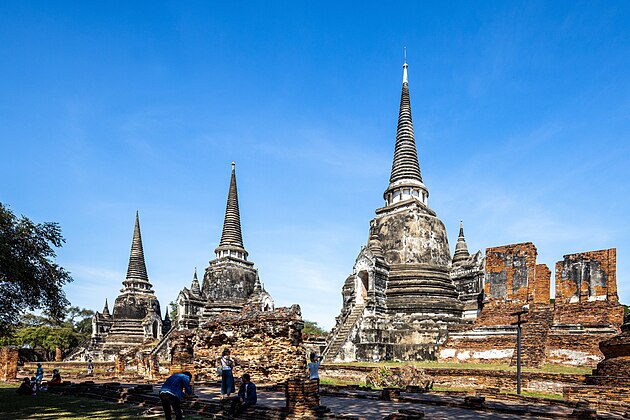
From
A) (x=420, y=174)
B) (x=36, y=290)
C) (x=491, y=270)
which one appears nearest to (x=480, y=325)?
(x=491, y=270)

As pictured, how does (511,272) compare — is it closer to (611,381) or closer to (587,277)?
(587,277)

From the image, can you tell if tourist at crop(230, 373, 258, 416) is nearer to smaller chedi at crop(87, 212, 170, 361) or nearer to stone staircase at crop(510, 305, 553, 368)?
stone staircase at crop(510, 305, 553, 368)

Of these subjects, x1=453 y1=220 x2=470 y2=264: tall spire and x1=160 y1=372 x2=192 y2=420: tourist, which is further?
x1=453 y1=220 x2=470 y2=264: tall spire

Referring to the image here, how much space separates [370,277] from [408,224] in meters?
4.72

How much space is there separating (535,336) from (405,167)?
15.1 metres

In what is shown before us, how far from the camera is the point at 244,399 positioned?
10320 mm

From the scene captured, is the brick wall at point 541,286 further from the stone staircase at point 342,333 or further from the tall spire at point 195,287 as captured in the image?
the tall spire at point 195,287

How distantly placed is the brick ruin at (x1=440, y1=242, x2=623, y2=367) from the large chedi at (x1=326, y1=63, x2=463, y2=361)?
260 cm

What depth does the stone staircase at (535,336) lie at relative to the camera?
19156mm

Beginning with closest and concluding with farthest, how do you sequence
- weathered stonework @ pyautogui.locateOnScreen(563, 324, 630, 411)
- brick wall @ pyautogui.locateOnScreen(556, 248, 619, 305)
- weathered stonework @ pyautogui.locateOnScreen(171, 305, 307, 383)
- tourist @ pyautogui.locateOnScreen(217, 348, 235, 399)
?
1. tourist @ pyautogui.locateOnScreen(217, 348, 235, 399)
2. weathered stonework @ pyautogui.locateOnScreen(563, 324, 630, 411)
3. weathered stonework @ pyautogui.locateOnScreen(171, 305, 307, 383)
4. brick wall @ pyautogui.locateOnScreen(556, 248, 619, 305)

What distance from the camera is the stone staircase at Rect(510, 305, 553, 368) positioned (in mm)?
19156

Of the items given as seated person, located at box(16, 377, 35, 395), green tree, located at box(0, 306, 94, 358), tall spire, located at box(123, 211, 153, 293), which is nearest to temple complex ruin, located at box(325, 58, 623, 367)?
seated person, located at box(16, 377, 35, 395)

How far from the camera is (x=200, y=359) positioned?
17859mm

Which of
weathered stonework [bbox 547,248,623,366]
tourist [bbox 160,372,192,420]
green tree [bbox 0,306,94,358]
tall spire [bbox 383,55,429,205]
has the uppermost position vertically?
tall spire [bbox 383,55,429,205]
